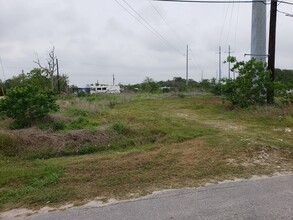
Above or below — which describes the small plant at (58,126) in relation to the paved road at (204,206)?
above

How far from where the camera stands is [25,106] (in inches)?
368

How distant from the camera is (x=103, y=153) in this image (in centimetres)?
706

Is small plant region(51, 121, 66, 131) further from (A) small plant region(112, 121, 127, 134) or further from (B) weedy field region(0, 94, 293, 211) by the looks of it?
(A) small plant region(112, 121, 127, 134)

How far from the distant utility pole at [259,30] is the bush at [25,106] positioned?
12.5m

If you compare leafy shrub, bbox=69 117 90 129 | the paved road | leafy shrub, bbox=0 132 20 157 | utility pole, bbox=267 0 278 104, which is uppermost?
utility pole, bbox=267 0 278 104

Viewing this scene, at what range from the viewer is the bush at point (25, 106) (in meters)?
9.23

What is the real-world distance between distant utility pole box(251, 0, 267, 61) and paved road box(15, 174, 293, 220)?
1369cm

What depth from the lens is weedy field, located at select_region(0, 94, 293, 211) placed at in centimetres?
455

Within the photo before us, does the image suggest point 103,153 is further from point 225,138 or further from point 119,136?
point 225,138

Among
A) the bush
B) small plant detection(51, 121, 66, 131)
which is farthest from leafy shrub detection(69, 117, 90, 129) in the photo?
the bush

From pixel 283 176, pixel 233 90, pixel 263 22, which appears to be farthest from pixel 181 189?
pixel 263 22

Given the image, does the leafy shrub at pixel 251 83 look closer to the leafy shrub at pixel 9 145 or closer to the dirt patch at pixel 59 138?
the dirt patch at pixel 59 138

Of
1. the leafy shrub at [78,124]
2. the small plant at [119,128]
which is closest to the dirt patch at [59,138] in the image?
the small plant at [119,128]

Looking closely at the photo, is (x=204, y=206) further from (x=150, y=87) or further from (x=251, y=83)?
(x=150, y=87)
